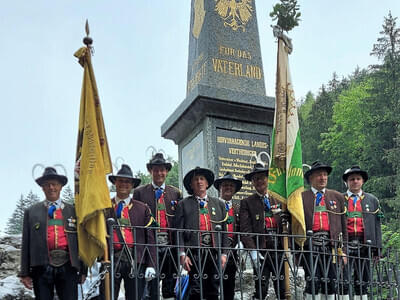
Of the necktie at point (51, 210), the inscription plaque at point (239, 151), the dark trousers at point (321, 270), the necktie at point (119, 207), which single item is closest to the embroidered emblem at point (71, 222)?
the necktie at point (51, 210)

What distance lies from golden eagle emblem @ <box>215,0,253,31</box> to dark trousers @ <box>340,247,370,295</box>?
17.8 ft

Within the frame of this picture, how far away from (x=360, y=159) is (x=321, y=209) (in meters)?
32.4

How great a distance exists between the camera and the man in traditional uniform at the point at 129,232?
6707 millimetres

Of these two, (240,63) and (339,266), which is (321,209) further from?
(240,63)

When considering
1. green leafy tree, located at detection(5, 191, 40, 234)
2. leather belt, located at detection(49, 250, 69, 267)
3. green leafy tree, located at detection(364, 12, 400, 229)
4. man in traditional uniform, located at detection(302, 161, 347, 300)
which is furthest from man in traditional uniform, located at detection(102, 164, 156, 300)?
green leafy tree, located at detection(5, 191, 40, 234)

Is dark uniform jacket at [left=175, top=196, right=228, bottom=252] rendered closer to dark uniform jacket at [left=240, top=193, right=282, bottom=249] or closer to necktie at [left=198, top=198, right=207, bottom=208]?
necktie at [left=198, top=198, right=207, bottom=208]

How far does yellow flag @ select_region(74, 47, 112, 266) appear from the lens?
249 inches

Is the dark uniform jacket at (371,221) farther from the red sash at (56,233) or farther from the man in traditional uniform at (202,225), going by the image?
the red sash at (56,233)

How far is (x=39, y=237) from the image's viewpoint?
6516mm

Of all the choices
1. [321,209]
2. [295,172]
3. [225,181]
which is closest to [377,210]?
[321,209]

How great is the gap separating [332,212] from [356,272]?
82cm

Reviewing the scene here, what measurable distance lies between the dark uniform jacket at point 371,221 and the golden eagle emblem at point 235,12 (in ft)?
15.8

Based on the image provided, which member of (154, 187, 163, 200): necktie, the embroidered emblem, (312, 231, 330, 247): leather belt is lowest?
(312, 231, 330, 247): leather belt

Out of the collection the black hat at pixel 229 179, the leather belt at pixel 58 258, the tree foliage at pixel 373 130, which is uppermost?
the tree foliage at pixel 373 130
